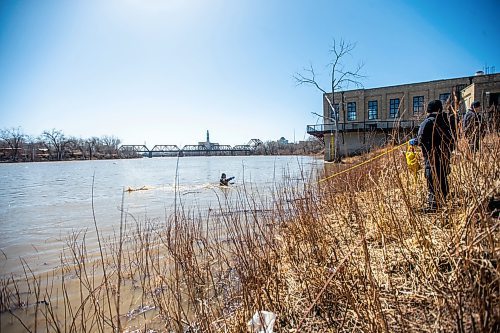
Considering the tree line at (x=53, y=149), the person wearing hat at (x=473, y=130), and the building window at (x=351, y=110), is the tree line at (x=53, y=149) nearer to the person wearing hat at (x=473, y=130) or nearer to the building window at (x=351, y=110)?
the building window at (x=351, y=110)

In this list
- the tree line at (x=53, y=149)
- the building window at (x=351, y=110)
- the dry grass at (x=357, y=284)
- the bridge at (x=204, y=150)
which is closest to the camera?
the dry grass at (x=357, y=284)

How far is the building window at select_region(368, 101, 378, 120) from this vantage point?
1665 inches

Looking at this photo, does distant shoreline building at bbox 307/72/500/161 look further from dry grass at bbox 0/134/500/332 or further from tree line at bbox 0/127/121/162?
tree line at bbox 0/127/121/162

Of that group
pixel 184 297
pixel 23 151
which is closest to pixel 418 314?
pixel 184 297

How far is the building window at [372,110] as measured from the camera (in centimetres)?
4228

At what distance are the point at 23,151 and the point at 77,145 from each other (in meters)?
19.6

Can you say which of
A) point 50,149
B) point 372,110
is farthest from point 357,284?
point 50,149

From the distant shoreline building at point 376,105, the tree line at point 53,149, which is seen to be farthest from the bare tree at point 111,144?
the distant shoreline building at point 376,105

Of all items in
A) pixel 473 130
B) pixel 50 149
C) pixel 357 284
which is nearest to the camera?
pixel 357 284

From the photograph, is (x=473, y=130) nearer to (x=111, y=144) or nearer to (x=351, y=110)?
(x=351, y=110)

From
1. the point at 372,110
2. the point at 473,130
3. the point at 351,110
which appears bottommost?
the point at 473,130

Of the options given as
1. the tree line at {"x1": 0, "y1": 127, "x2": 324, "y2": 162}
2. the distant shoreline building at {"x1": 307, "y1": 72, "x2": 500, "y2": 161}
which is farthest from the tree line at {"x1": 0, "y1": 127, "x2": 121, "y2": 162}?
the distant shoreline building at {"x1": 307, "y1": 72, "x2": 500, "y2": 161}

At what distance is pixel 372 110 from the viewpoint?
42.7 metres

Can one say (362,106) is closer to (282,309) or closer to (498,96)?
(498,96)
